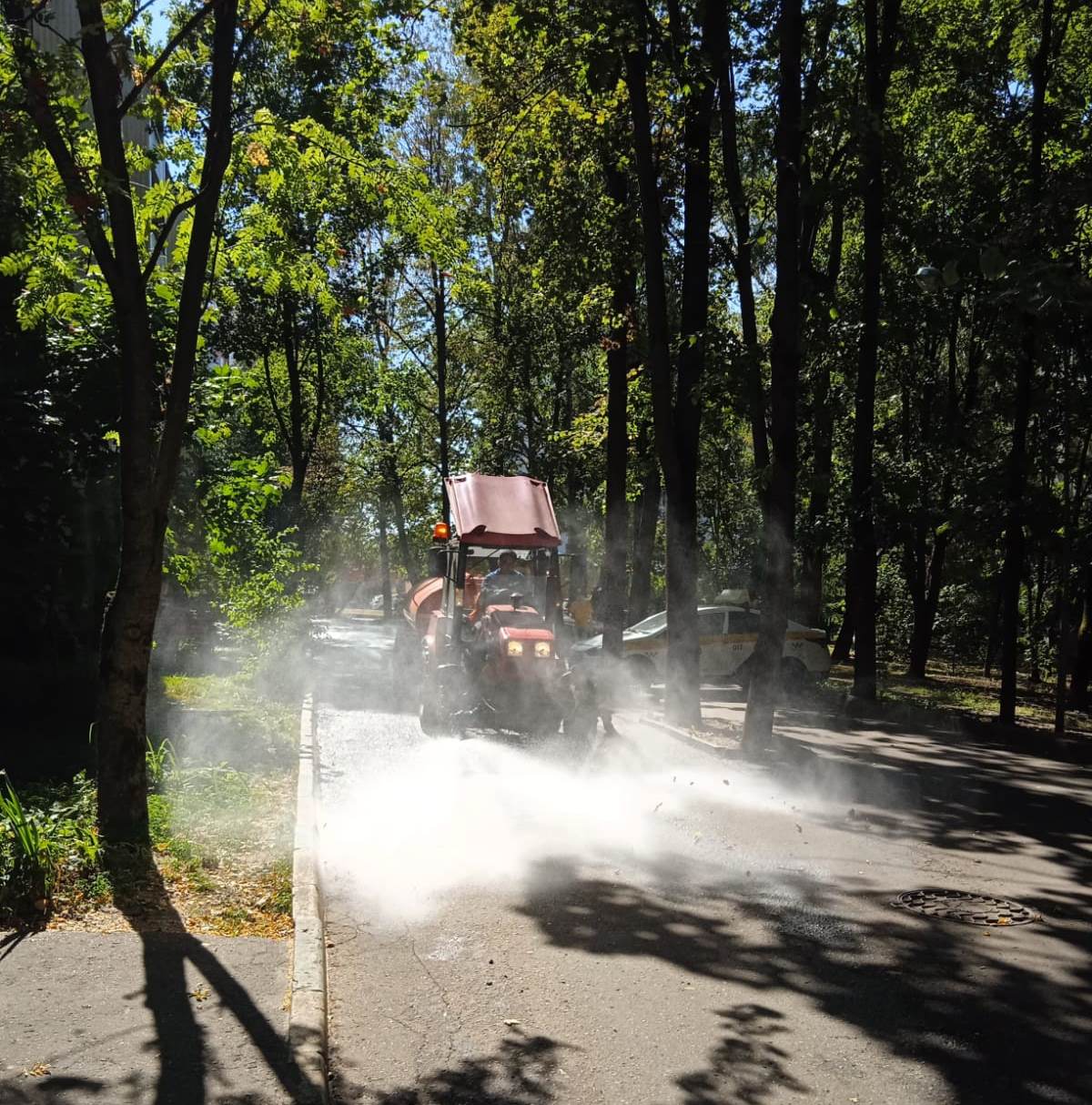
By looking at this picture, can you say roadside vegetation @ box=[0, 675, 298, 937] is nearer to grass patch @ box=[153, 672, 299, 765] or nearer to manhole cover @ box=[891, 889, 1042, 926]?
grass patch @ box=[153, 672, 299, 765]

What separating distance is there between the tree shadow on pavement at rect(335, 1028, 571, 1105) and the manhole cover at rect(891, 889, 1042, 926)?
10.7ft

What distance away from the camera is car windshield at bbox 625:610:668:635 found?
70.1 feet

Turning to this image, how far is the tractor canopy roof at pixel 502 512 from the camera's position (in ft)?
49.6

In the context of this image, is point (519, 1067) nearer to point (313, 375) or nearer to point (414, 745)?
point (414, 745)

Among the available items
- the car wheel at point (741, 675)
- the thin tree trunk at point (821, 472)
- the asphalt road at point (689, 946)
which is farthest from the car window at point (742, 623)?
the asphalt road at point (689, 946)

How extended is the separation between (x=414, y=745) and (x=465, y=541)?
2921 millimetres

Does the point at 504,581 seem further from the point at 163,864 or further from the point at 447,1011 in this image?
the point at 447,1011

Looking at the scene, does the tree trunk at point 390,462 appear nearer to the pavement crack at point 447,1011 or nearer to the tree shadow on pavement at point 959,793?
the tree shadow on pavement at point 959,793

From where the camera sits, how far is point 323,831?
900 cm

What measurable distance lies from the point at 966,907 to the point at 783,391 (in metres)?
7.26

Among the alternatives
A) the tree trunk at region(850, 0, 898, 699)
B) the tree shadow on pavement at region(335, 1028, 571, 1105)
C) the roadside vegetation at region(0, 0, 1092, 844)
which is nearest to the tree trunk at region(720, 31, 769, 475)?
the roadside vegetation at region(0, 0, 1092, 844)

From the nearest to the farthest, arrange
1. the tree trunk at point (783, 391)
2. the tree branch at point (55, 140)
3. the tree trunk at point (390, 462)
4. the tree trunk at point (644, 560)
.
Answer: the tree branch at point (55, 140) → the tree trunk at point (783, 391) → the tree trunk at point (644, 560) → the tree trunk at point (390, 462)

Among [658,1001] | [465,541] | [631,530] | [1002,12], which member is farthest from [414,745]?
[631,530]

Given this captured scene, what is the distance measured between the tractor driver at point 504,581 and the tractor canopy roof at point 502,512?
0.48 metres
